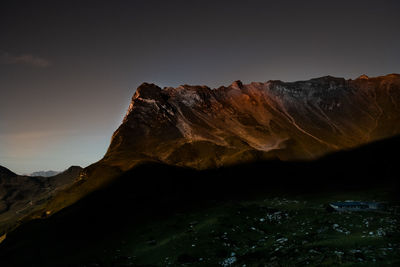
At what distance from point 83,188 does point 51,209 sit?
22.1 metres

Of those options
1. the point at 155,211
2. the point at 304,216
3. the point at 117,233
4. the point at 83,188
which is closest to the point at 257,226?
the point at 304,216

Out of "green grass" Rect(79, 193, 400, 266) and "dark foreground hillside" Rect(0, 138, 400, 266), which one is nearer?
"green grass" Rect(79, 193, 400, 266)

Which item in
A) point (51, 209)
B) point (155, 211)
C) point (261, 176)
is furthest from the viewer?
point (261, 176)

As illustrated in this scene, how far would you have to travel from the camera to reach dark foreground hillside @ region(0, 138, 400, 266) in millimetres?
32219

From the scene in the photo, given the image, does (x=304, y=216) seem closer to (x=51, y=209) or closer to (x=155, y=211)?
(x=155, y=211)

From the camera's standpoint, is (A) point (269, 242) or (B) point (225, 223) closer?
(A) point (269, 242)

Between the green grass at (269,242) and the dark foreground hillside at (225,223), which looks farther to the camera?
the dark foreground hillside at (225,223)

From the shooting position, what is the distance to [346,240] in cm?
3102

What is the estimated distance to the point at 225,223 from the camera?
5778cm

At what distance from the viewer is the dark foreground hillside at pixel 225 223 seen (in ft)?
106

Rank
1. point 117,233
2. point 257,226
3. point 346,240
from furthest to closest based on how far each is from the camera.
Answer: point 117,233 < point 257,226 < point 346,240

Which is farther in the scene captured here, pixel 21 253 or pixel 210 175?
pixel 210 175

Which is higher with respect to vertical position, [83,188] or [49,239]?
[83,188]

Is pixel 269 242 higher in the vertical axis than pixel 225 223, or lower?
higher
